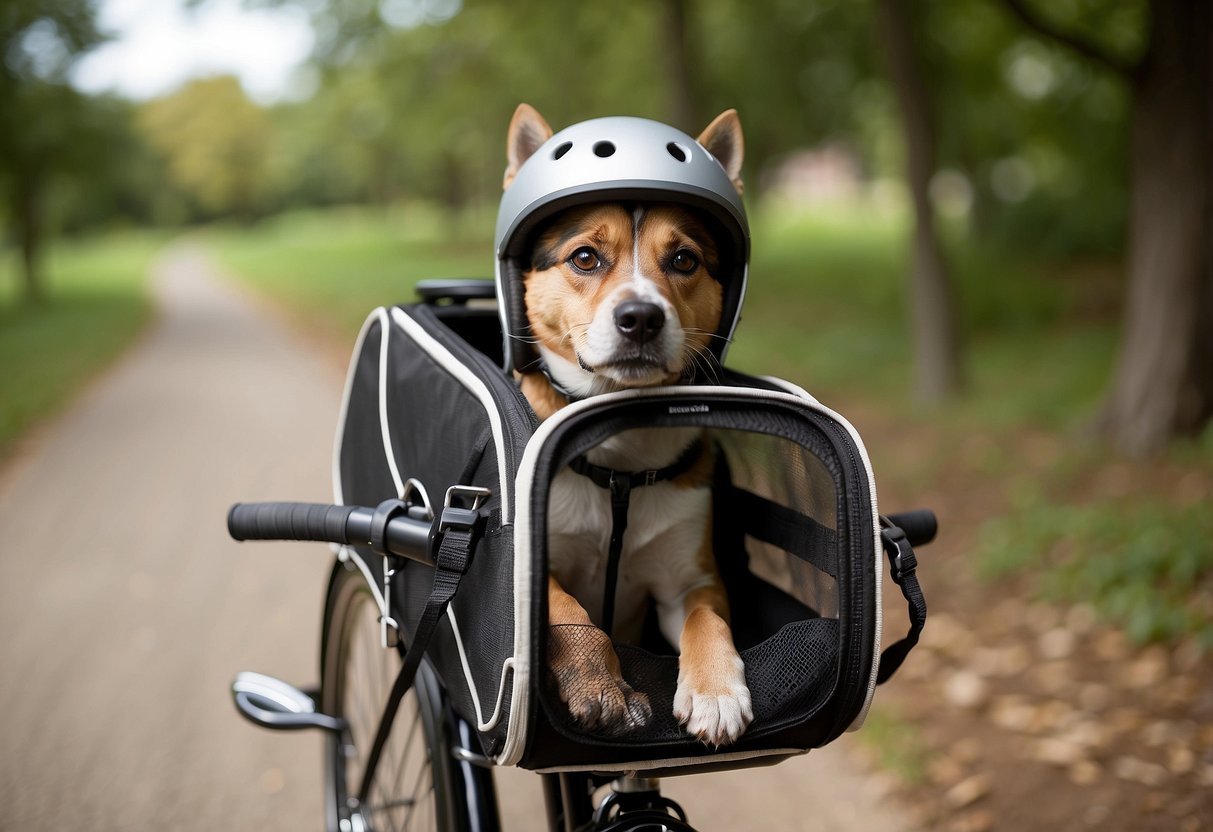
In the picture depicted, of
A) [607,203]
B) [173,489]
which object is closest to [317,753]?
[607,203]

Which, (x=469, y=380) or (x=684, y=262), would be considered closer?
(x=469, y=380)

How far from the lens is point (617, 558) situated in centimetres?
190

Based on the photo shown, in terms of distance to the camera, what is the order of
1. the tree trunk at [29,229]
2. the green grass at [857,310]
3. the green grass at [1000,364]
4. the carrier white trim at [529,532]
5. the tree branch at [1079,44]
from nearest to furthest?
the carrier white trim at [529,532] < the green grass at [1000,364] < the tree branch at [1079,44] < the green grass at [857,310] < the tree trunk at [29,229]

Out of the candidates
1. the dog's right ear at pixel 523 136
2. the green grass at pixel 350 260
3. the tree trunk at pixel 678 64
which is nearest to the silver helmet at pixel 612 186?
the dog's right ear at pixel 523 136

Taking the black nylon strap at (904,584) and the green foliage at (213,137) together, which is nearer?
the black nylon strap at (904,584)

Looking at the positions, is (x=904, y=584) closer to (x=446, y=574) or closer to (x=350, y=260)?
(x=446, y=574)

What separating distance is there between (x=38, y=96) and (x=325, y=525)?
69.3 feet

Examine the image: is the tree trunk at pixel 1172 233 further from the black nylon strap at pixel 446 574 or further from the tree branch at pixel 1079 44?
the black nylon strap at pixel 446 574

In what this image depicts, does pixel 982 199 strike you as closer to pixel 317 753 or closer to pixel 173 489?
pixel 173 489

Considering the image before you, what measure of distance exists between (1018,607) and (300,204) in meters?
69.1

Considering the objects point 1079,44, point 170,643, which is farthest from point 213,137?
point 170,643

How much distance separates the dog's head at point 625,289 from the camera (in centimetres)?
182

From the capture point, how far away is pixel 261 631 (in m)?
5.26

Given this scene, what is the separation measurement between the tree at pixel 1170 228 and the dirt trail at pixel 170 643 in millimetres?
3908
